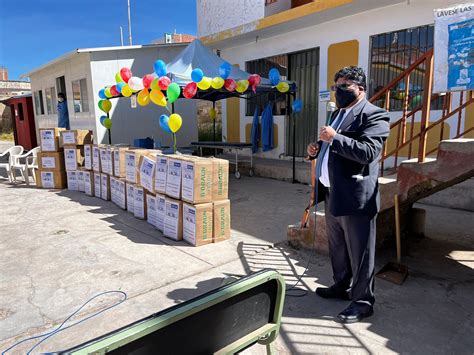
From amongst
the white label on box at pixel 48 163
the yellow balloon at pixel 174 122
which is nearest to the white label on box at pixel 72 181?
the white label on box at pixel 48 163

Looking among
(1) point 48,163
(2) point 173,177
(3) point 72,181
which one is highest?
(2) point 173,177

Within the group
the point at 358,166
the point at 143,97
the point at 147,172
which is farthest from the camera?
the point at 143,97

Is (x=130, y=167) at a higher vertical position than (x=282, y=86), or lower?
lower

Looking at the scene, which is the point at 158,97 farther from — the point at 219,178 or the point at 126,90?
the point at 219,178

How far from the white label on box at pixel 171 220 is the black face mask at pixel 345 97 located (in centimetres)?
257

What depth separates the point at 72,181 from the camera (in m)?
8.01

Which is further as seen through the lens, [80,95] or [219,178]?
[80,95]

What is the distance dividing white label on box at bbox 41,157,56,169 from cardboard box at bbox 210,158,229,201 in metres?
5.42

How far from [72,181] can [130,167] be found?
304 cm

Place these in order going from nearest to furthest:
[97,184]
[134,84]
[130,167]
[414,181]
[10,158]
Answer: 1. [414,181]
2. [130,167]
3. [134,84]
4. [97,184]
5. [10,158]

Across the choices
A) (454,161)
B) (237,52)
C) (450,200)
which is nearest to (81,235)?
(454,161)

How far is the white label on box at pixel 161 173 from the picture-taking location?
185 inches

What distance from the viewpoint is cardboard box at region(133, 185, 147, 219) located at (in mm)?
5465

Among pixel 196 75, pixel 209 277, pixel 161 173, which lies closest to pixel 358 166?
pixel 209 277
